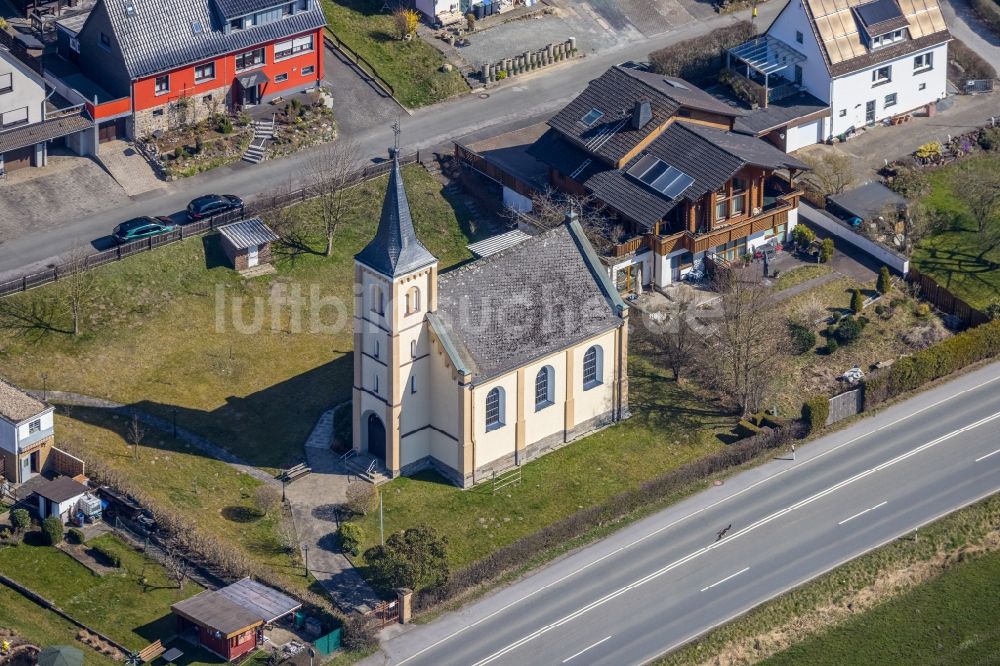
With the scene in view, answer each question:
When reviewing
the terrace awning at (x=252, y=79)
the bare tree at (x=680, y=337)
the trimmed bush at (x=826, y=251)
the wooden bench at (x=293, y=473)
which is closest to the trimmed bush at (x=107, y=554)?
the wooden bench at (x=293, y=473)

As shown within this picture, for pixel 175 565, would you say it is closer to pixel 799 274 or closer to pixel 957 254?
pixel 799 274

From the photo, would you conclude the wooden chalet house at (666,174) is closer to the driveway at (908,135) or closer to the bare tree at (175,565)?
the driveway at (908,135)

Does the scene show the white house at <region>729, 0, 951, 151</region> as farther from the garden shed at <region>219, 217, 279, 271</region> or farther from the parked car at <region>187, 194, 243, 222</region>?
the parked car at <region>187, 194, 243, 222</region>

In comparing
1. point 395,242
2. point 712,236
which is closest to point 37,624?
point 395,242

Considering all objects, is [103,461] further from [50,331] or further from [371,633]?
[371,633]

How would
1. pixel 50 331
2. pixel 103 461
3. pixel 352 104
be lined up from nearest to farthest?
pixel 103 461 < pixel 50 331 < pixel 352 104

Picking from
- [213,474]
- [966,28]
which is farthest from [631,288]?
[966,28]
